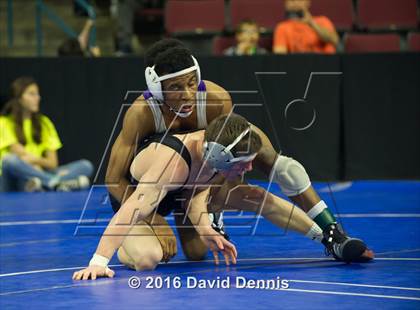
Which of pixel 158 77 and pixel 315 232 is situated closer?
pixel 158 77

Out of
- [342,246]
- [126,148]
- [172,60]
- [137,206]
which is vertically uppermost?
[172,60]

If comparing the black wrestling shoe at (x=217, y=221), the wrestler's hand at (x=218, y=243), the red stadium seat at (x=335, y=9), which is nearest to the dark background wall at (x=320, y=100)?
the red stadium seat at (x=335, y=9)

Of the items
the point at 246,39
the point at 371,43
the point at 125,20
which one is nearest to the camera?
the point at 246,39

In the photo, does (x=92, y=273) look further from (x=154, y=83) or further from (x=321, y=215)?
(x=321, y=215)

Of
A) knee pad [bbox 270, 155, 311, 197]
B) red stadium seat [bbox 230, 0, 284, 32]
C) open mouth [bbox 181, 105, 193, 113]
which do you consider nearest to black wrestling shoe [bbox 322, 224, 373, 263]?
knee pad [bbox 270, 155, 311, 197]

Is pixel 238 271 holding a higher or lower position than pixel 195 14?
lower

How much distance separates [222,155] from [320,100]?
5015mm

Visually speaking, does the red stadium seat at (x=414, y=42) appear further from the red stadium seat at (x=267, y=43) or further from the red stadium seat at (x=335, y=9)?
the red stadium seat at (x=267, y=43)

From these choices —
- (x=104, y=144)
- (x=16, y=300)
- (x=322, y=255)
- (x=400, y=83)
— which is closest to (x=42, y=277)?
(x=16, y=300)

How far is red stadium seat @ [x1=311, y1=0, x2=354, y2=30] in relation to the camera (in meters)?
10.6

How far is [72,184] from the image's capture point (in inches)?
372

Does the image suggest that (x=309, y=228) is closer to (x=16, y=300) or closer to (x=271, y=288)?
(x=271, y=288)

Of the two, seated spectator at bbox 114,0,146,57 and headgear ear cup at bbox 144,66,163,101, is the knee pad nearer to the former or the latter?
headgear ear cup at bbox 144,66,163,101

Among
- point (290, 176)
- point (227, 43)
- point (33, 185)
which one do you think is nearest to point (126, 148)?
point (290, 176)
